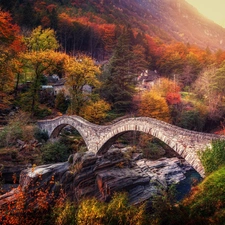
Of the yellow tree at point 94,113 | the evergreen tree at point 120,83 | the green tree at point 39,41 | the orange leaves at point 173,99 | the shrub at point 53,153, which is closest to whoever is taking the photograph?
the shrub at point 53,153

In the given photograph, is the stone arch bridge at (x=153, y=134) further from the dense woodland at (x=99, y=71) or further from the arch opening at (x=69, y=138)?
the dense woodland at (x=99, y=71)

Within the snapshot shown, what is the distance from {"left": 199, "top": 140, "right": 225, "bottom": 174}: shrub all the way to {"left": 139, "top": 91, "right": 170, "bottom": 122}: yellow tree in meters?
20.3

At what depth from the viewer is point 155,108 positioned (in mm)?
31406

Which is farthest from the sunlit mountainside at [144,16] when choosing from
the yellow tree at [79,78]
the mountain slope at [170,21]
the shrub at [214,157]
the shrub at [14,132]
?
the shrub at [214,157]

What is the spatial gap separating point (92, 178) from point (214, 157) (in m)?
6.97

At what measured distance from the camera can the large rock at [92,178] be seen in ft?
38.9

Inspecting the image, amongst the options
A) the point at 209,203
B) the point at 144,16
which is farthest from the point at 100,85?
the point at 144,16

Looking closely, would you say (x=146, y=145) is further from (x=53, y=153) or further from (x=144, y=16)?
(x=144, y=16)

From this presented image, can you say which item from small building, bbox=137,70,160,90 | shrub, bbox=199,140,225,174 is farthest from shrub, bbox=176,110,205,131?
shrub, bbox=199,140,225,174

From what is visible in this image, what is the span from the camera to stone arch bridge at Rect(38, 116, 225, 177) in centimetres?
1179

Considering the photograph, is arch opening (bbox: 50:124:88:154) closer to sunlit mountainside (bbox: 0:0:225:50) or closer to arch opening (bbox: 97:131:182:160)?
arch opening (bbox: 97:131:182:160)

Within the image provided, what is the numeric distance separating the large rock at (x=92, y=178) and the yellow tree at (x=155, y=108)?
53.9 feet

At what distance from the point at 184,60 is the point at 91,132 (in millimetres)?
41962

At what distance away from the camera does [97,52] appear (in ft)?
206
